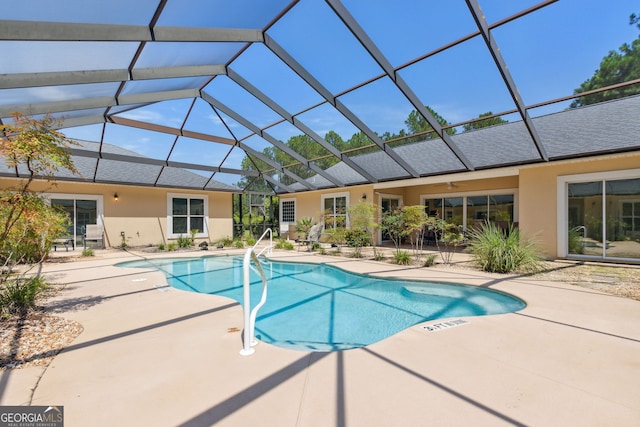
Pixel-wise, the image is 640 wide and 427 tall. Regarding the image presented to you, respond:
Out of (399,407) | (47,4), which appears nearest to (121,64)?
(47,4)

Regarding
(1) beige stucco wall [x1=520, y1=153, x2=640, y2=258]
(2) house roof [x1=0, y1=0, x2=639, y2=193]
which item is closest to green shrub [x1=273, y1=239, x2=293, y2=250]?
(2) house roof [x1=0, y1=0, x2=639, y2=193]

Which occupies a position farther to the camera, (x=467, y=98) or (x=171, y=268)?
(x=171, y=268)

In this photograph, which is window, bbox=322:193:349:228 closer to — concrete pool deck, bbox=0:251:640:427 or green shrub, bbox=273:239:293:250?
green shrub, bbox=273:239:293:250

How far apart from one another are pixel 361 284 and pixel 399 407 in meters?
5.43

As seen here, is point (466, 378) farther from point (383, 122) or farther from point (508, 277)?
point (383, 122)

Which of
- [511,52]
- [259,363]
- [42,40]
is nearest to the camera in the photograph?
[259,363]

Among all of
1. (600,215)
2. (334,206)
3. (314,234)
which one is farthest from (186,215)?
(600,215)

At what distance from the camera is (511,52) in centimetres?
668

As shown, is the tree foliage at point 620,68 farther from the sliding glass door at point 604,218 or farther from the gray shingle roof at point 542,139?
the sliding glass door at point 604,218

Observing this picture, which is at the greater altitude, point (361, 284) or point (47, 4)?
point (47, 4)

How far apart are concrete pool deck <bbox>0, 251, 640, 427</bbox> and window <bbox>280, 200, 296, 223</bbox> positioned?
14.6 meters

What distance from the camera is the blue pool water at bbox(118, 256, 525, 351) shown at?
15.5 feet

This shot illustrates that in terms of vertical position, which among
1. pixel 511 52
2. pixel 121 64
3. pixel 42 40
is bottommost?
pixel 42 40

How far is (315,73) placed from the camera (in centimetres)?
802
